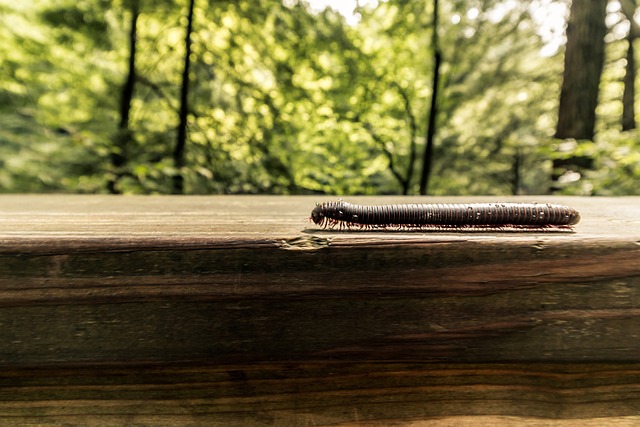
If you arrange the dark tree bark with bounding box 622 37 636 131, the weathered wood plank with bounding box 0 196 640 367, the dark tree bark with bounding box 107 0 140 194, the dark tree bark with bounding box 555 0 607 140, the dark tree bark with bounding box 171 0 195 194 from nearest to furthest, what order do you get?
1. the weathered wood plank with bounding box 0 196 640 367
2. the dark tree bark with bounding box 555 0 607 140
3. the dark tree bark with bounding box 107 0 140 194
4. the dark tree bark with bounding box 171 0 195 194
5. the dark tree bark with bounding box 622 37 636 131

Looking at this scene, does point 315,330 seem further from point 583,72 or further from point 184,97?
point 184,97

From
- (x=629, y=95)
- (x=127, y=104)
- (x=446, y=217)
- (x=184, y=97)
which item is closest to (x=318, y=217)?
(x=446, y=217)

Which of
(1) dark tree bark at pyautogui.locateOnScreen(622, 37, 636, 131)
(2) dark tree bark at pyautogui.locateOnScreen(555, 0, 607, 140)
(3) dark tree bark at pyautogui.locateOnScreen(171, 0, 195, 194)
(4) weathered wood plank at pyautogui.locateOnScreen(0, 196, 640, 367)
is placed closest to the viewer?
(4) weathered wood plank at pyautogui.locateOnScreen(0, 196, 640, 367)

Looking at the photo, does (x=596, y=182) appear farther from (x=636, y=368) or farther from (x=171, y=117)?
(x=171, y=117)

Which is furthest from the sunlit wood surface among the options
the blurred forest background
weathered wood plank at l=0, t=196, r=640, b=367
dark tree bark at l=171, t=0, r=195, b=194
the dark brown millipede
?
dark tree bark at l=171, t=0, r=195, b=194

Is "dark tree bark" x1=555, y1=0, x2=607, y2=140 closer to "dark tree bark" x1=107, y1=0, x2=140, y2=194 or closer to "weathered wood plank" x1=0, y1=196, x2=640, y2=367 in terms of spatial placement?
"weathered wood plank" x1=0, y1=196, x2=640, y2=367

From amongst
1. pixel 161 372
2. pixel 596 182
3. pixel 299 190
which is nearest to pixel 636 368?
pixel 161 372

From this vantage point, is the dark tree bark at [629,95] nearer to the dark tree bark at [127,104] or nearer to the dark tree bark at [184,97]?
the dark tree bark at [184,97]
